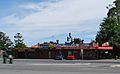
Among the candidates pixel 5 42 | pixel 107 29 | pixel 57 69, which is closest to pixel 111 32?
→ pixel 107 29

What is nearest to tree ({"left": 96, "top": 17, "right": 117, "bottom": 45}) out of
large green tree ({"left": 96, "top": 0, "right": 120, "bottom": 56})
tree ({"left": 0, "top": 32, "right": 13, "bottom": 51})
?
large green tree ({"left": 96, "top": 0, "right": 120, "bottom": 56})

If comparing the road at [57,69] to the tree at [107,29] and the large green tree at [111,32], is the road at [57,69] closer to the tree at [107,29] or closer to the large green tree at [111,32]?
the large green tree at [111,32]

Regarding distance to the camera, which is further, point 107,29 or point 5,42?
point 5,42

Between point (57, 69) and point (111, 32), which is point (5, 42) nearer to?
point (111, 32)

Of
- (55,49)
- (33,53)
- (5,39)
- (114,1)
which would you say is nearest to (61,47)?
(55,49)

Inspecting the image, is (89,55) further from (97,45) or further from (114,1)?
(114,1)

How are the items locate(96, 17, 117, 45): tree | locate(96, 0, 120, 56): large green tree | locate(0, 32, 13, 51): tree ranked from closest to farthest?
locate(96, 0, 120, 56): large green tree → locate(96, 17, 117, 45): tree → locate(0, 32, 13, 51): tree

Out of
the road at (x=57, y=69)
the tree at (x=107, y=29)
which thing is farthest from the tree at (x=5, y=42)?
the road at (x=57, y=69)

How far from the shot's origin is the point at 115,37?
10925 cm

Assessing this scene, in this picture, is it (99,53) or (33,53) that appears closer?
(99,53)

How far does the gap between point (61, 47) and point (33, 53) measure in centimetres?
1084

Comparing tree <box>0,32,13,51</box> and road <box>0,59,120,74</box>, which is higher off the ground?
tree <box>0,32,13,51</box>

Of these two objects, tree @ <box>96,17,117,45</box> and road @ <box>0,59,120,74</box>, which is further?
tree @ <box>96,17,117,45</box>

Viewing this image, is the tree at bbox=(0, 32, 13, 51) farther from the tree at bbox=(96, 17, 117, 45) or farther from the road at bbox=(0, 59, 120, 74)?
the road at bbox=(0, 59, 120, 74)
